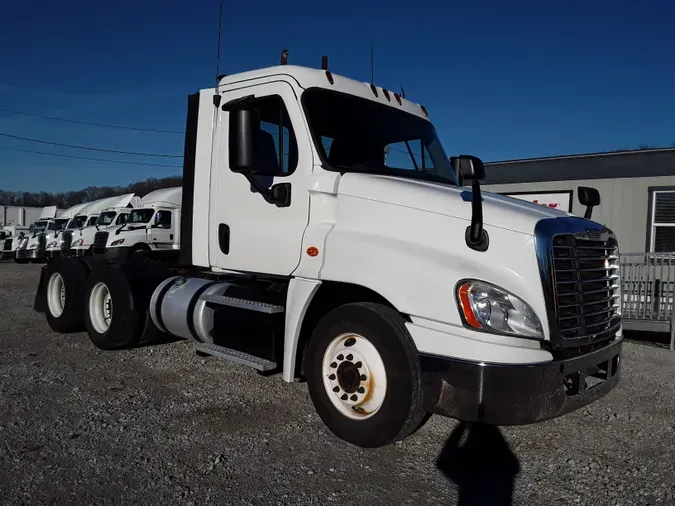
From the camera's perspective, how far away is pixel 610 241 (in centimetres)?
430

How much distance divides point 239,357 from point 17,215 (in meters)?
52.8

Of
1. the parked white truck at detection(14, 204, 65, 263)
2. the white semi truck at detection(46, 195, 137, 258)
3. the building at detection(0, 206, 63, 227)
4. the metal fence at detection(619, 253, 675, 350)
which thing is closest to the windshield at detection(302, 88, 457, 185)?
the metal fence at detection(619, 253, 675, 350)

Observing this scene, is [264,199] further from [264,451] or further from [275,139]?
[264,451]

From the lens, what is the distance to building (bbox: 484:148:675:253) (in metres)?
12.1

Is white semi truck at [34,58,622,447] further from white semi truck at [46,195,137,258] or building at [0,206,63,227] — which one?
building at [0,206,63,227]

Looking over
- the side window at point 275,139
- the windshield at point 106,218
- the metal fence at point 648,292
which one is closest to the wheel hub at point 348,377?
the side window at point 275,139

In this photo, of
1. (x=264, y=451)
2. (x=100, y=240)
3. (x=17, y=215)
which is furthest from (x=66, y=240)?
(x=17, y=215)

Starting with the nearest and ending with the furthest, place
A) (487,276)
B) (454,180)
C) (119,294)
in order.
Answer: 1. (487,276)
2. (454,180)
3. (119,294)

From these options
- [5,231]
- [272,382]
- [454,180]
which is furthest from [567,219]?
[5,231]

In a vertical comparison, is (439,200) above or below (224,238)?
above

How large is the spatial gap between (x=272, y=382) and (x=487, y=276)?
2847 mm

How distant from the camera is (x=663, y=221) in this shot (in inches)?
478

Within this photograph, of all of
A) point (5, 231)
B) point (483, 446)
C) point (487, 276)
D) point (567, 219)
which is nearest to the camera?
point (487, 276)

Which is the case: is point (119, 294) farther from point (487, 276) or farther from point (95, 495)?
point (487, 276)
